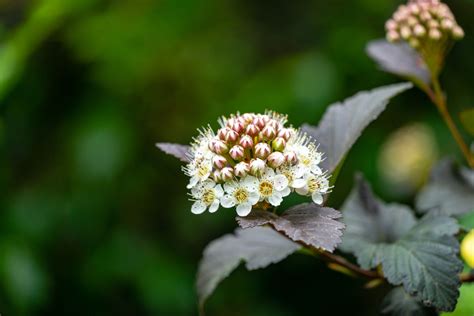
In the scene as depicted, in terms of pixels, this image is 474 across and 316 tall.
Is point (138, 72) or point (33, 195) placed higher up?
point (138, 72)

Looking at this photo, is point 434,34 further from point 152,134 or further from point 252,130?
point 152,134

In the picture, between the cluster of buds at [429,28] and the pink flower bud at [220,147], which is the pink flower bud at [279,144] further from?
the cluster of buds at [429,28]

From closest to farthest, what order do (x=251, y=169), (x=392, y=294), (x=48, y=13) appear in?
(x=251, y=169), (x=392, y=294), (x=48, y=13)

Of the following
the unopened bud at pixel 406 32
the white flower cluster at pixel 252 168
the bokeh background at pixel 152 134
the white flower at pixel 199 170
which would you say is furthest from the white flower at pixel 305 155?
the bokeh background at pixel 152 134

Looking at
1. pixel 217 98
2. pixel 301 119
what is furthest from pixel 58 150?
pixel 301 119

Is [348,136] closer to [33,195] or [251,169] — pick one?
[251,169]

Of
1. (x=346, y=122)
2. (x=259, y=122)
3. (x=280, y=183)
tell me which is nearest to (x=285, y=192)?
(x=280, y=183)

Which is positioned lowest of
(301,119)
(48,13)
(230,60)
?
(301,119)
